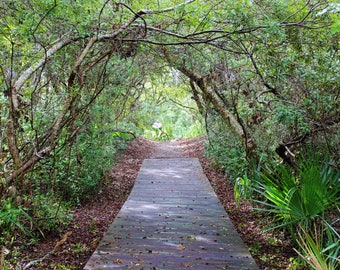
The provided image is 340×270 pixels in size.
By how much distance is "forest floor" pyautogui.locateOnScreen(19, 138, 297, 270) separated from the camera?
168 inches

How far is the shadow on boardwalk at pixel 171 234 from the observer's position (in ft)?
13.7

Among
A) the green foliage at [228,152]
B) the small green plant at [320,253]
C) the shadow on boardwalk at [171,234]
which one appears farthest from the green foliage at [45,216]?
the green foliage at [228,152]

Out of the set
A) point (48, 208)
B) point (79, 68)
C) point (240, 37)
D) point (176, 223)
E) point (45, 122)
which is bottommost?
point (176, 223)

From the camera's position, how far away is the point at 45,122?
16.4 feet

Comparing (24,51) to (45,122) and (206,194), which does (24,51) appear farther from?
(206,194)

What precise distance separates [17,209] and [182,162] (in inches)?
294

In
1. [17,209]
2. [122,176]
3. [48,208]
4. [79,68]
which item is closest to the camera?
[17,209]

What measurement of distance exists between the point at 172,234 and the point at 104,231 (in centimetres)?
119

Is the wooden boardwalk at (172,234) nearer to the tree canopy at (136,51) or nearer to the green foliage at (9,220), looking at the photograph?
the green foliage at (9,220)

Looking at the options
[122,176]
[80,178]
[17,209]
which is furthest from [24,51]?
[122,176]

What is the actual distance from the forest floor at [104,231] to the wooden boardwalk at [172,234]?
0.25 metres

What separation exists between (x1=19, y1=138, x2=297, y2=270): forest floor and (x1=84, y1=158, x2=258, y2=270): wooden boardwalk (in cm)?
25

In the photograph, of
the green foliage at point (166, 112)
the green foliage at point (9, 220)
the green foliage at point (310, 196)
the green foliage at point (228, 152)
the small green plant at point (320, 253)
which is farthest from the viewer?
the green foliage at point (166, 112)

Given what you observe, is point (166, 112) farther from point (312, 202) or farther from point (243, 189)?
point (312, 202)
